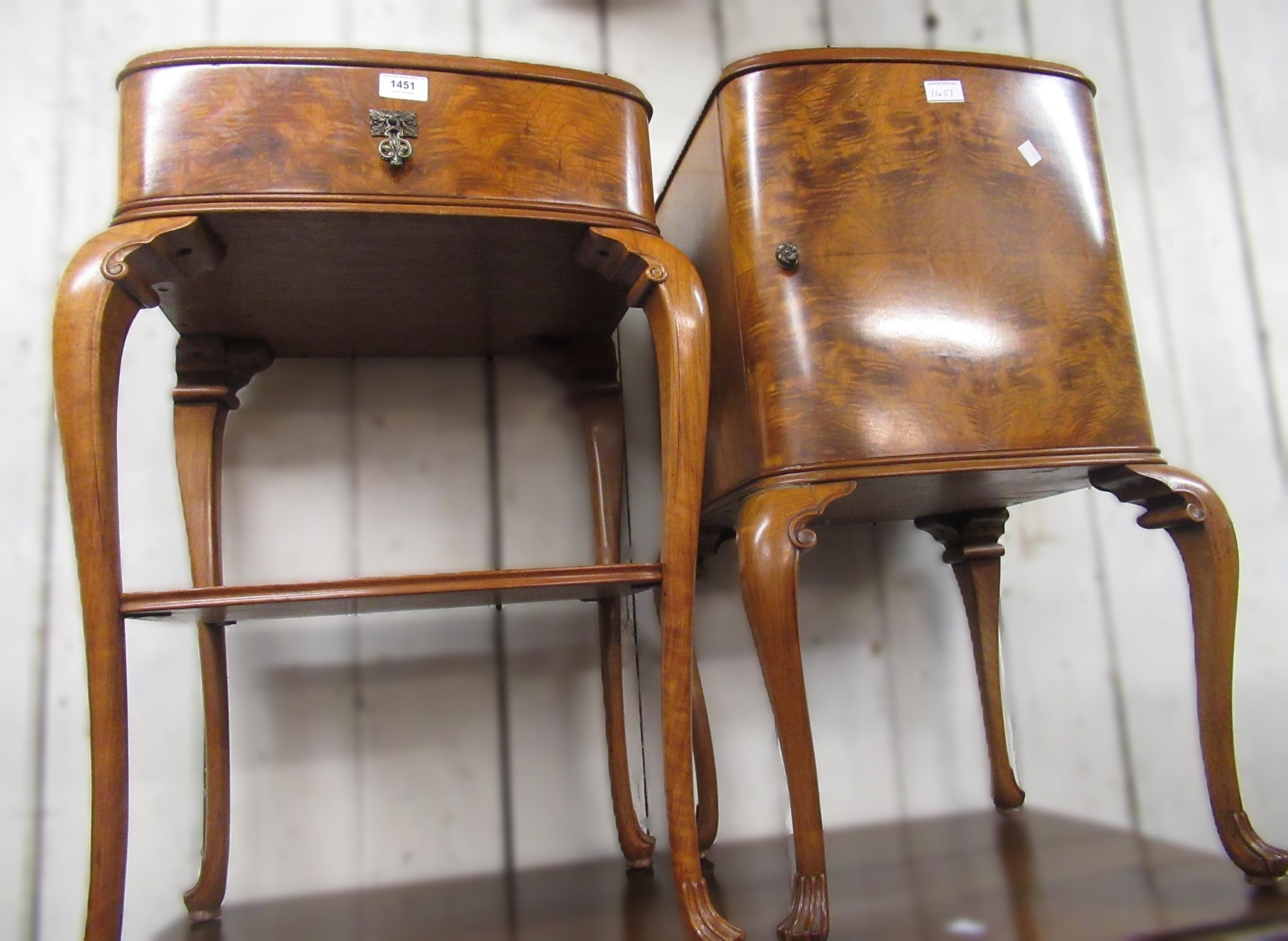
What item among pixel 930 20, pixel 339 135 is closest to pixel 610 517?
pixel 339 135

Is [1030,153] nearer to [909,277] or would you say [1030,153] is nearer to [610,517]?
[909,277]

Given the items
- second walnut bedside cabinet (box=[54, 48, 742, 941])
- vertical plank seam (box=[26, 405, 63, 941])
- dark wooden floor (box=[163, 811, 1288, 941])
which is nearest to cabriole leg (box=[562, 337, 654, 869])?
dark wooden floor (box=[163, 811, 1288, 941])

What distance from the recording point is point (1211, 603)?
98cm

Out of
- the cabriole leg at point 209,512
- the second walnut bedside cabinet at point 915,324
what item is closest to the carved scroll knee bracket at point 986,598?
the second walnut bedside cabinet at point 915,324

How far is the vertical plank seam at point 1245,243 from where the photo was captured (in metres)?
1.64

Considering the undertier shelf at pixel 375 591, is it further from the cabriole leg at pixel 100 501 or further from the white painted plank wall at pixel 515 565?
the white painted plank wall at pixel 515 565

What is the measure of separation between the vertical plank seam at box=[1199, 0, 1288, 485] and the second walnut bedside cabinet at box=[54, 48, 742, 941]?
50.4 inches

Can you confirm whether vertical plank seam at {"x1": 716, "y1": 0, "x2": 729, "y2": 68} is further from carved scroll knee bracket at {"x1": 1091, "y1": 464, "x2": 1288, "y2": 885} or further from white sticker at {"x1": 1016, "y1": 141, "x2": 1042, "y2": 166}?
carved scroll knee bracket at {"x1": 1091, "y1": 464, "x2": 1288, "y2": 885}

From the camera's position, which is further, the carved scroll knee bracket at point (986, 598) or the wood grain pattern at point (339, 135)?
the carved scroll knee bracket at point (986, 598)

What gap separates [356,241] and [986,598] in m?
0.97

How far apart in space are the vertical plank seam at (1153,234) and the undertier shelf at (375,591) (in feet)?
3.78

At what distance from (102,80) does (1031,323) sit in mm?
1310

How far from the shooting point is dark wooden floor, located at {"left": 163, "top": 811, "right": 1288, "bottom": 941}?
0.87 metres

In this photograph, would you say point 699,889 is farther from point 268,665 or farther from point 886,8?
point 886,8
